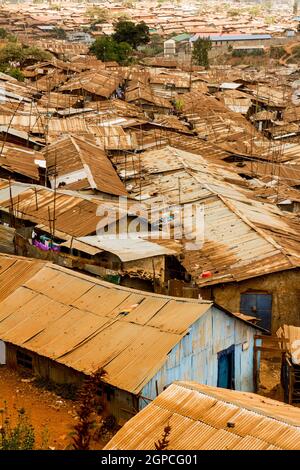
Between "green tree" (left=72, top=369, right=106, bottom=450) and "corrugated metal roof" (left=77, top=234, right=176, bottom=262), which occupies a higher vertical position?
"green tree" (left=72, top=369, right=106, bottom=450)

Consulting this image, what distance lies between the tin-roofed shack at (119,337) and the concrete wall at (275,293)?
8.57 ft

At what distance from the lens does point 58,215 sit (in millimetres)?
15188

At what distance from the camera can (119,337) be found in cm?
977

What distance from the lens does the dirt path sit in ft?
27.5

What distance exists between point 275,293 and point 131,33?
47.7 meters

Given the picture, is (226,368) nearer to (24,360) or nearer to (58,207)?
(24,360)

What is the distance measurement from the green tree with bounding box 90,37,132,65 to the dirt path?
45647 mm

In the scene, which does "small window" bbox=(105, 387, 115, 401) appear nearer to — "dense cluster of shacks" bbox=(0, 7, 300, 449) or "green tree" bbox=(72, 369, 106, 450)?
"dense cluster of shacks" bbox=(0, 7, 300, 449)

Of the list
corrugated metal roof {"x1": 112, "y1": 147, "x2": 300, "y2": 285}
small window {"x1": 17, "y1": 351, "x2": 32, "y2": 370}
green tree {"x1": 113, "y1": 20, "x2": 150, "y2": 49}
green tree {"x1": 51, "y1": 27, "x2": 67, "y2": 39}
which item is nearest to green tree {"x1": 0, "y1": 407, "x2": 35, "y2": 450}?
small window {"x1": 17, "y1": 351, "x2": 32, "y2": 370}

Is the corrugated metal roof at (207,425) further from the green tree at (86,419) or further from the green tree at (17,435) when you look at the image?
the green tree at (17,435)

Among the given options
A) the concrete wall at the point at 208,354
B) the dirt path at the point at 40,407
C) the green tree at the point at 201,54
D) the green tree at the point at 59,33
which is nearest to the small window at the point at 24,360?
the dirt path at the point at 40,407
